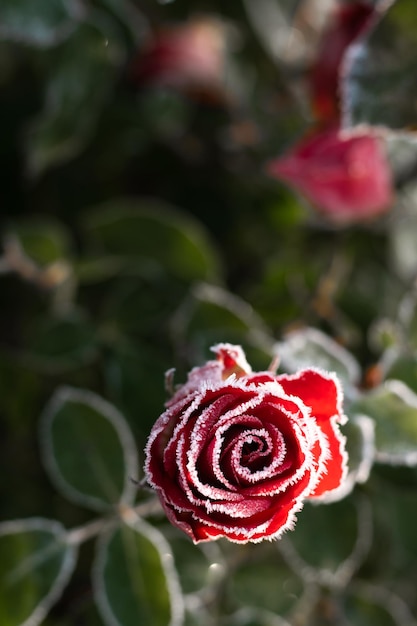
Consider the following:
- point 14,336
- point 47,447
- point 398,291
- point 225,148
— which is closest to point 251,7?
point 225,148

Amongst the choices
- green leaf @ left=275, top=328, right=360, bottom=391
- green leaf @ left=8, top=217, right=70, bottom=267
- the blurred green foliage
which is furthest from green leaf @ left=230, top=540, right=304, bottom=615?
green leaf @ left=8, top=217, right=70, bottom=267

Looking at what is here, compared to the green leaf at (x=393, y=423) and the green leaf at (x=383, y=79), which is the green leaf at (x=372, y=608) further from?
the green leaf at (x=383, y=79)

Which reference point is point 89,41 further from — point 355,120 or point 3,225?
point 355,120

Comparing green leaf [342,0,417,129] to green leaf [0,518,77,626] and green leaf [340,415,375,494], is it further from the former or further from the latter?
green leaf [0,518,77,626]

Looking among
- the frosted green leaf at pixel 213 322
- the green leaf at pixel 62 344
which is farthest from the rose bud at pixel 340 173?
the green leaf at pixel 62 344

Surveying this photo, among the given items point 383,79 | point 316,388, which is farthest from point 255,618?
point 383,79
